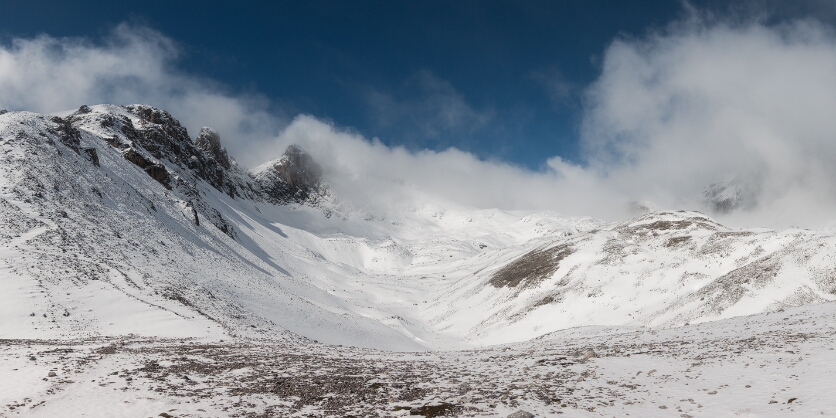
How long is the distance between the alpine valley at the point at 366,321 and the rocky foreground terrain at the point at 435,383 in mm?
82

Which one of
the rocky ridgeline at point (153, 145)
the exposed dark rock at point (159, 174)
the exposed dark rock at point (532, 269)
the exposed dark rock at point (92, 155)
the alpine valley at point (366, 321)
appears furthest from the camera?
the exposed dark rock at point (159, 174)

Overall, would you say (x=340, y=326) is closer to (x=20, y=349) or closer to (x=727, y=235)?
(x=20, y=349)

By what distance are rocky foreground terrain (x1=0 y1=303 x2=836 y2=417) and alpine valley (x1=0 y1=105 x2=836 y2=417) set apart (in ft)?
0.27

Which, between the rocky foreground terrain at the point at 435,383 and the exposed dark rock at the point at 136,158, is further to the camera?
the exposed dark rock at the point at 136,158

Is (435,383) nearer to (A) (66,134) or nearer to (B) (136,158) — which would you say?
(A) (66,134)

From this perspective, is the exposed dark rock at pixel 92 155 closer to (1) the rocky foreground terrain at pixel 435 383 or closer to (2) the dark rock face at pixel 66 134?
(2) the dark rock face at pixel 66 134

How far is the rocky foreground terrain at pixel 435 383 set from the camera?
9.50m

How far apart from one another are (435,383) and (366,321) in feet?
120

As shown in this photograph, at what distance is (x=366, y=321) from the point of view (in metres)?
47.9

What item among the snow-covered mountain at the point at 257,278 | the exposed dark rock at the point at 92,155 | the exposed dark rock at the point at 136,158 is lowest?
the snow-covered mountain at the point at 257,278

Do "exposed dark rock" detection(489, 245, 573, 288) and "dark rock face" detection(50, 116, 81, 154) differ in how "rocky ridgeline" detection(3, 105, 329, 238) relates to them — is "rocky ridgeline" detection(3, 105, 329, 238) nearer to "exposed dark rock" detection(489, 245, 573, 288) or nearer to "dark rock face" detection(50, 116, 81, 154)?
"dark rock face" detection(50, 116, 81, 154)

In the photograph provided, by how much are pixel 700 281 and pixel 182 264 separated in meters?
55.6

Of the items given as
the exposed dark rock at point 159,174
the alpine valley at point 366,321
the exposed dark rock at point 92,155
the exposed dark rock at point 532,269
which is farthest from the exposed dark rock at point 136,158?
the exposed dark rock at point 532,269

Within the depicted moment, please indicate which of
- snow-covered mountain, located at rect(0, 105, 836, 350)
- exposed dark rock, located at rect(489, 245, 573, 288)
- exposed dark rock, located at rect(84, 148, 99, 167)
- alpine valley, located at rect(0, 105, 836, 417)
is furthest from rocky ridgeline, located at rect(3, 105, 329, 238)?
exposed dark rock, located at rect(489, 245, 573, 288)
